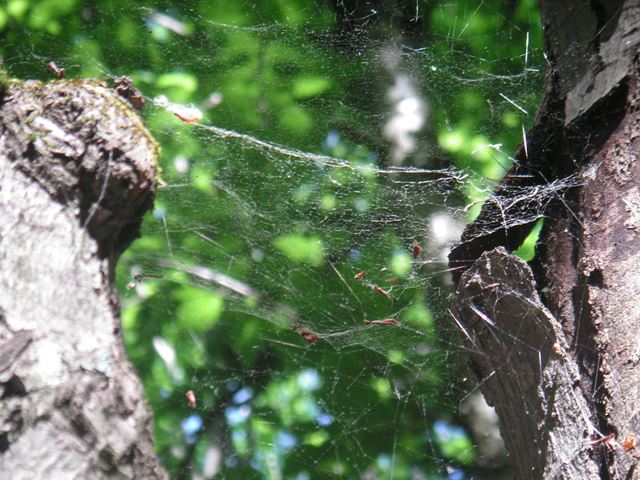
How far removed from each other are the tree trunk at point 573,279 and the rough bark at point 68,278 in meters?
0.93

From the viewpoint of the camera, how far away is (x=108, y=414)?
1.11 metres

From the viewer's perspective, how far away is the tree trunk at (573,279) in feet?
4.87

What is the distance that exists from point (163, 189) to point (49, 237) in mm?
1758

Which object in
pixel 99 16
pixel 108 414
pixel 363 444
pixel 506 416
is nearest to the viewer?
pixel 108 414

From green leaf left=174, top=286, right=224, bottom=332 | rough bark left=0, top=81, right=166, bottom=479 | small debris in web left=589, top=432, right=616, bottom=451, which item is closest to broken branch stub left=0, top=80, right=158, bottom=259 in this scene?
rough bark left=0, top=81, right=166, bottom=479

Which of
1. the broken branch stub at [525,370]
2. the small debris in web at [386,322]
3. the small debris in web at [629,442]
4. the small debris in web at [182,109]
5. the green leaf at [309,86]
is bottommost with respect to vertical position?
the small debris in web at [386,322]

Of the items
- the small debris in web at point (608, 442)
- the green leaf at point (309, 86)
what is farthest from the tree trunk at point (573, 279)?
the green leaf at point (309, 86)

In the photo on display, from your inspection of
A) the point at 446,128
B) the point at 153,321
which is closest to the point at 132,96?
the point at 153,321

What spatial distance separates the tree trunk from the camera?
148 centimetres

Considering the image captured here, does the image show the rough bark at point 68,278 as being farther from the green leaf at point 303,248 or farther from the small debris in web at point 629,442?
the green leaf at point 303,248

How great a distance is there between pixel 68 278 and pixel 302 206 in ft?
6.15

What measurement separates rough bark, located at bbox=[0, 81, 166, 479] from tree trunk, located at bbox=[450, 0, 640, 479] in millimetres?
930

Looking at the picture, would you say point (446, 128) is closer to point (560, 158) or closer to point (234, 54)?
point (234, 54)

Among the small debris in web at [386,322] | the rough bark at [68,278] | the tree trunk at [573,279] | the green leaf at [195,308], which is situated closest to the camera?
the rough bark at [68,278]
